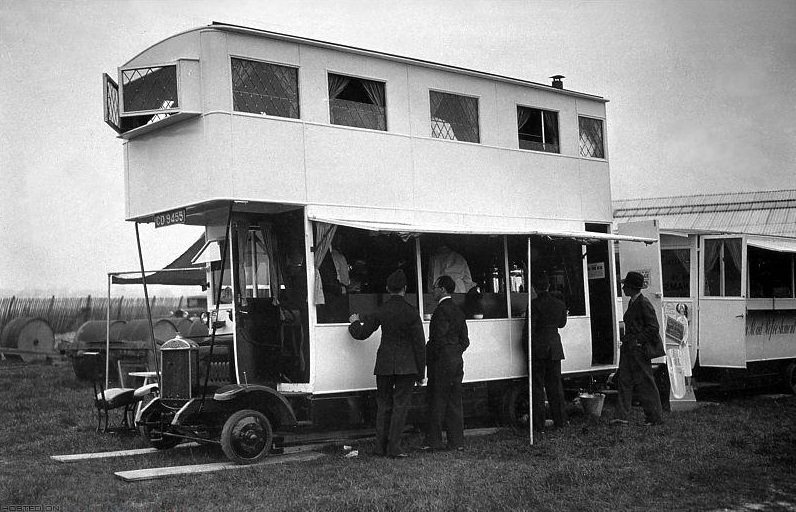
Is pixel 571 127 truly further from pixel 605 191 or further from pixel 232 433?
pixel 232 433

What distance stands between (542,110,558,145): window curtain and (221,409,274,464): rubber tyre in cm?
607

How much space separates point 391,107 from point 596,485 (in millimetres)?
5441

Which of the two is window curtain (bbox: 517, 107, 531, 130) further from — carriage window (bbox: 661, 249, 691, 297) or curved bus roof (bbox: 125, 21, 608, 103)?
carriage window (bbox: 661, 249, 691, 297)

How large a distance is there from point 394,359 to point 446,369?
810 millimetres

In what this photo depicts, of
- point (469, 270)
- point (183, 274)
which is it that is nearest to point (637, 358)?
point (469, 270)

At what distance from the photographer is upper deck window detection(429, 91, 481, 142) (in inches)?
456

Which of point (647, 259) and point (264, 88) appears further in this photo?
point (647, 259)

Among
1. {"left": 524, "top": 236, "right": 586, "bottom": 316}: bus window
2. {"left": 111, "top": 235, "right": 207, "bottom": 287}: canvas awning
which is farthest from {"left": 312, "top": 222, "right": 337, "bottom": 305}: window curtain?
{"left": 111, "top": 235, "right": 207, "bottom": 287}: canvas awning

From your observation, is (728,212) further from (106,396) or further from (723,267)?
(106,396)

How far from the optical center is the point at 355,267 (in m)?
10.7

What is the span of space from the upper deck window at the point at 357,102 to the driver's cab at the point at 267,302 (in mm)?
1355

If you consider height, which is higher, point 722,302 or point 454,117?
point 454,117

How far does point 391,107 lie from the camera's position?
11.1 meters

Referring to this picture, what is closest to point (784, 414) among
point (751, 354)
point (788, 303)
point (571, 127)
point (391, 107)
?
point (751, 354)
